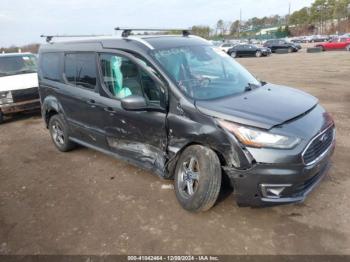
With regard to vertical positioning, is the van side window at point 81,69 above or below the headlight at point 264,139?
above

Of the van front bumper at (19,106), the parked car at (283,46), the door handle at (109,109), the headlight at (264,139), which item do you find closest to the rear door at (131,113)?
the door handle at (109,109)

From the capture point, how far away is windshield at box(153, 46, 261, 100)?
3.93m

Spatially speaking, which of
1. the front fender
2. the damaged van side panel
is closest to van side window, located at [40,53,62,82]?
the front fender

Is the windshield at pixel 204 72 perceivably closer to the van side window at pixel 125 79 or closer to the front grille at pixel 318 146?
the van side window at pixel 125 79

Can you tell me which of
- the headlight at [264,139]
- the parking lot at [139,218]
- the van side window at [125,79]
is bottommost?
the parking lot at [139,218]

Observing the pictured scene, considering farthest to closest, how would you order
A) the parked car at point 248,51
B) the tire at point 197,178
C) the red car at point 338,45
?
the red car at point 338,45
the parked car at point 248,51
the tire at point 197,178

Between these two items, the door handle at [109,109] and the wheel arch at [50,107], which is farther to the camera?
the wheel arch at [50,107]

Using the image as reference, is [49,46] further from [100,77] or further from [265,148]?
[265,148]

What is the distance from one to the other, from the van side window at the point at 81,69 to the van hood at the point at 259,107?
1.93 metres

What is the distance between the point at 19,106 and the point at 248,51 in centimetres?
2846

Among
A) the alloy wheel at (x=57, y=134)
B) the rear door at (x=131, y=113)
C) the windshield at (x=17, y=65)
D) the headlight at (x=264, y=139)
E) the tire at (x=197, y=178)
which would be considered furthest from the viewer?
the windshield at (x=17, y=65)

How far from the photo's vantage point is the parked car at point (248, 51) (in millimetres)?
33250

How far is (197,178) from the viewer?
366 cm

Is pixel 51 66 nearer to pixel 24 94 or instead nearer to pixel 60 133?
pixel 60 133
